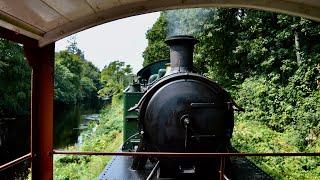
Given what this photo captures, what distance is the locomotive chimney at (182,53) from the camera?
20.5ft

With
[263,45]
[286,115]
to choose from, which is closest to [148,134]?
[286,115]

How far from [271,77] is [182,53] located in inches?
361

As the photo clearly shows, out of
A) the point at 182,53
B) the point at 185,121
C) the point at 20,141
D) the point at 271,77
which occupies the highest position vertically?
the point at 271,77

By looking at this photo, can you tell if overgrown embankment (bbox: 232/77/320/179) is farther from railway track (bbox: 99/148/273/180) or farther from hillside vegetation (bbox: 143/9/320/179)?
railway track (bbox: 99/148/273/180)

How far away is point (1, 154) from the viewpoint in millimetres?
16828

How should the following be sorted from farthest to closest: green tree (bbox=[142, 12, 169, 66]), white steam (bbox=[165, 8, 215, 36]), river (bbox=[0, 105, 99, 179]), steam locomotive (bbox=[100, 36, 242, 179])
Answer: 1. green tree (bbox=[142, 12, 169, 66])
2. white steam (bbox=[165, 8, 215, 36])
3. river (bbox=[0, 105, 99, 179])
4. steam locomotive (bbox=[100, 36, 242, 179])

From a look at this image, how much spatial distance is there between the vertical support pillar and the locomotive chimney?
283 centimetres

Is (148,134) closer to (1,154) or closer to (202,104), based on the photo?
(202,104)

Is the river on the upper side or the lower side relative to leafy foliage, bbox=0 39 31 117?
lower

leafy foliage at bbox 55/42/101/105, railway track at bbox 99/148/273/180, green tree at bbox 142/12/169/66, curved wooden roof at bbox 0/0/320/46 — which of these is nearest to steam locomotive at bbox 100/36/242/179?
railway track at bbox 99/148/273/180

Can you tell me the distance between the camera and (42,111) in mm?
3764

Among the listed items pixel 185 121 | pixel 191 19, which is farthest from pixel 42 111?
pixel 191 19

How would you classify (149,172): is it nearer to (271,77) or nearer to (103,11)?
(103,11)

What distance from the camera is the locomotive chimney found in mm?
6250
